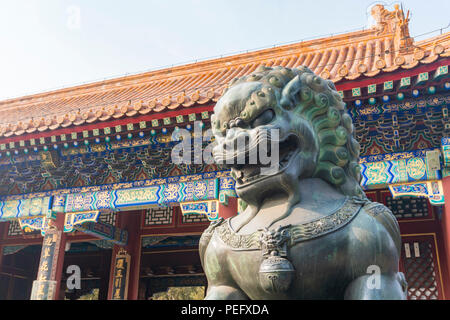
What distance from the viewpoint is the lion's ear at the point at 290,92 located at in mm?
1709

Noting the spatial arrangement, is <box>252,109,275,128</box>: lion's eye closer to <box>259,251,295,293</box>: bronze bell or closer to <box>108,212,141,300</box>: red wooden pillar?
<box>259,251,295,293</box>: bronze bell

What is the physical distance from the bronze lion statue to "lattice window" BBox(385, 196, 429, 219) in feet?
15.9

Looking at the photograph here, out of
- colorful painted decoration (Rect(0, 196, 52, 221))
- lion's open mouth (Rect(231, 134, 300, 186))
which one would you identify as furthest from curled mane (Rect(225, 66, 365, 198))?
colorful painted decoration (Rect(0, 196, 52, 221))

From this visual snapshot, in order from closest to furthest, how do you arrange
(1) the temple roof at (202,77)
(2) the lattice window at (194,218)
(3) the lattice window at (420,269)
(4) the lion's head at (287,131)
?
1. (4) the lion's head at (287,131)
2. (1) the temple roof at (202,77)
3. (3) the lattice window at (420,269)
4. (2) the lattice window at (194,218)

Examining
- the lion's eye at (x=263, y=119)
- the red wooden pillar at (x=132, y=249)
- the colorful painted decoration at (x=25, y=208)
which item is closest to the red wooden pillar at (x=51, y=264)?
the colorful painted decoration at (x=25, y=208)

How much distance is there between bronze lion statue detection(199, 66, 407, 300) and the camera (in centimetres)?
147

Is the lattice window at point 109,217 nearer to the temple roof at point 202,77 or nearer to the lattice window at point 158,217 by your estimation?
the lattice window at point 158,217

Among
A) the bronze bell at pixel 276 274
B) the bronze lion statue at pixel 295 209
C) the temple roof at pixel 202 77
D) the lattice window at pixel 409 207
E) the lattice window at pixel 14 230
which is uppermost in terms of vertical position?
the temple roof at pixel 202 77

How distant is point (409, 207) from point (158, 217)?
13.5 feet

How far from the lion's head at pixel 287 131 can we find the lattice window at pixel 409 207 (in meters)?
4.82

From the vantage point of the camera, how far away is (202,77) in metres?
8.63

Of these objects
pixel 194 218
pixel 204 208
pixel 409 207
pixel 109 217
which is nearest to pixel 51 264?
pixel 109 217

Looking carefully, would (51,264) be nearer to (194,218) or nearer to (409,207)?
(194,218)
